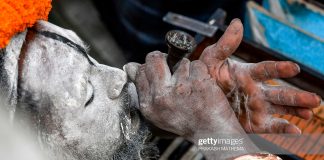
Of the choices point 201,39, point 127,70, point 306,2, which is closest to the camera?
point 127,70

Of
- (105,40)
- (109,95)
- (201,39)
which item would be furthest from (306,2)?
(109,95)

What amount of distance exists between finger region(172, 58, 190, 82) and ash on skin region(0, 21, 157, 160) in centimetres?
16

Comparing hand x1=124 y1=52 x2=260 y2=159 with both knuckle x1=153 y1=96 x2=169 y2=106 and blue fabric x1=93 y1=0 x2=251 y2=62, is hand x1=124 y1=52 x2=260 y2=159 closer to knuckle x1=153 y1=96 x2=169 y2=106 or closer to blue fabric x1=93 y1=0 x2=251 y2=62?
knuckle x1=153 y1=96 x2=169 y2=106

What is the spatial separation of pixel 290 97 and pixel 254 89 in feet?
0.39

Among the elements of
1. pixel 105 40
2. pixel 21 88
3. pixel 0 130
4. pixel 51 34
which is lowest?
pixel 105 40

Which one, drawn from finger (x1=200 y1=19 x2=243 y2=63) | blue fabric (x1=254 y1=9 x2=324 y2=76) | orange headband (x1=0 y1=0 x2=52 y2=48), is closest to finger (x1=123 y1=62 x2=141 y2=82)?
finger (x1=200 y1=19 x2=243 y2=63)

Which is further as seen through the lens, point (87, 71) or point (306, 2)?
point (306, 2)

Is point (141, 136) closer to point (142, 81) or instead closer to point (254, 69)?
point (142, 81)

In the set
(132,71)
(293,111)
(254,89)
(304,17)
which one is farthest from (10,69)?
(304,17)

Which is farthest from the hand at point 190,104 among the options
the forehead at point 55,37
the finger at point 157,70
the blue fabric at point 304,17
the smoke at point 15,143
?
the blue fabric at point 304,17

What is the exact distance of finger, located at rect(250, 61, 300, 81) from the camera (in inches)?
49.9

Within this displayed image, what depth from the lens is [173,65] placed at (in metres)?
1.35

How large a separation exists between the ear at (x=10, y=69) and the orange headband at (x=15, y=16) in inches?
1.1

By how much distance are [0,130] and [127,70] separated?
446mm
